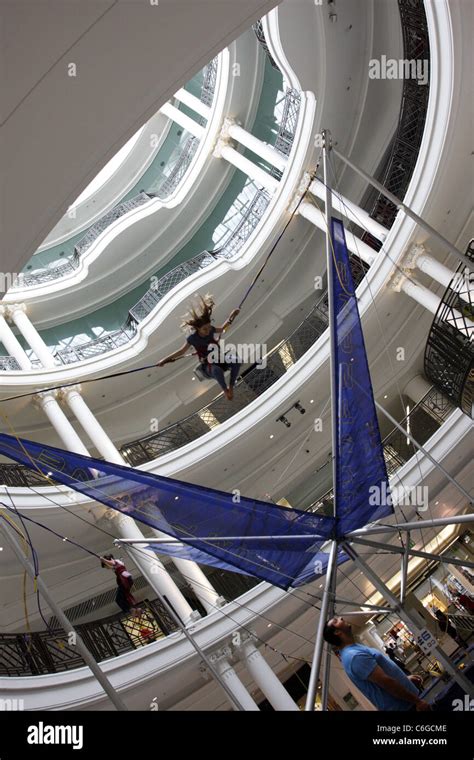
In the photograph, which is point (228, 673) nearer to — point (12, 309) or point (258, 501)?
point (258, 501)

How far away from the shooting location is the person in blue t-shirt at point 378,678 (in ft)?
11.0

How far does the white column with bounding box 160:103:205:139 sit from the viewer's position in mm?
15740

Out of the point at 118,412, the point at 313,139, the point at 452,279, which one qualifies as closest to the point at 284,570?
the point at 452,279

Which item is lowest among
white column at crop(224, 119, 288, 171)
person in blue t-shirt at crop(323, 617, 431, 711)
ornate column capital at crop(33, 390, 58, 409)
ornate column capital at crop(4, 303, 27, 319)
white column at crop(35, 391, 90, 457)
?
person in blue t-shirt at crop(323, 617, 431, 711)

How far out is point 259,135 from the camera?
51.3ft

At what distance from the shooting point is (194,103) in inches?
617

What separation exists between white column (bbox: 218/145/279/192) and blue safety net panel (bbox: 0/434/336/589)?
10.1 meters

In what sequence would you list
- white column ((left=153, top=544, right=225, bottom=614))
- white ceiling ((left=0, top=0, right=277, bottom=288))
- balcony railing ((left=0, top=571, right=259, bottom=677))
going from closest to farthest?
white ceiling ((left=0, top=0, right=277, bottom=288)) → balcony railing ((left=0, top=571, right=259, bottom=677)) → white column ((left=153, top=544, right=225, bottom=614))

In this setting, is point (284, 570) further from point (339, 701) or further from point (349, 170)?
point (349, 170)

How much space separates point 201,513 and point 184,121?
44.6 ft

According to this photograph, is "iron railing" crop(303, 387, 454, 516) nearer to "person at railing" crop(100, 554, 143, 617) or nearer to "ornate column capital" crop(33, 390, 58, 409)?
"person at railing" crop(100, 554, 143, 617)

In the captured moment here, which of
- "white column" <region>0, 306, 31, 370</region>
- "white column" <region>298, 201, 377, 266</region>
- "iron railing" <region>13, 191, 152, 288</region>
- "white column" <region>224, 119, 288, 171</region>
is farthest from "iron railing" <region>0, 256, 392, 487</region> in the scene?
"iron railing" <region>13, 191, 152, 288</region>

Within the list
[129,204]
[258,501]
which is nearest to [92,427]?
[129,204]
